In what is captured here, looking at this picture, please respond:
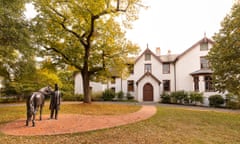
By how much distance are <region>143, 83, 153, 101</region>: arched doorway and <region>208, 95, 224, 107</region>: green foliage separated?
26.1 feet

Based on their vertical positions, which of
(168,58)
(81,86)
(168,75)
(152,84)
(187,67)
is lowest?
(81,86)

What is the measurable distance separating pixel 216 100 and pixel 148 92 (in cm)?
898

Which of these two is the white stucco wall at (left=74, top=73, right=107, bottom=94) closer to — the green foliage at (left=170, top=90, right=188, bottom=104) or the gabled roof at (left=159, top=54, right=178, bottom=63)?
the gabled roof at (left=159, top=54, right=178, bottom=63)

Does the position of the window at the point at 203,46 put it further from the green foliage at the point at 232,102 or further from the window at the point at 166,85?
the green foliage at the point at 232,102

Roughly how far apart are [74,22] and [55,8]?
6.57 ft

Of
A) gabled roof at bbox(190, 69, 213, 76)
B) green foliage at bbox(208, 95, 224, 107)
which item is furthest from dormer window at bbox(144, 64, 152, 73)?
green foliage at bbox(208, 95, 224, 107)

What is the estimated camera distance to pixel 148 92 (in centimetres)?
2709

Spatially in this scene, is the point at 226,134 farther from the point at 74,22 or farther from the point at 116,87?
the point at 116,87

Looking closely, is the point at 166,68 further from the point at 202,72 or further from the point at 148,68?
the point at 202,72

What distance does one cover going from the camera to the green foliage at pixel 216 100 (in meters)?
21.9

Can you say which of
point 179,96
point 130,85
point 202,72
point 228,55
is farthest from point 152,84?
point 228,55

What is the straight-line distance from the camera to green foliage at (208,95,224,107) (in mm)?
21922

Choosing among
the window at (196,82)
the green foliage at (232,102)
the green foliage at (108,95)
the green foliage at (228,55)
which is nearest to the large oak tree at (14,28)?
the green foliage at (228,55)

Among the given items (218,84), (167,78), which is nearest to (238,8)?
(218,84)
